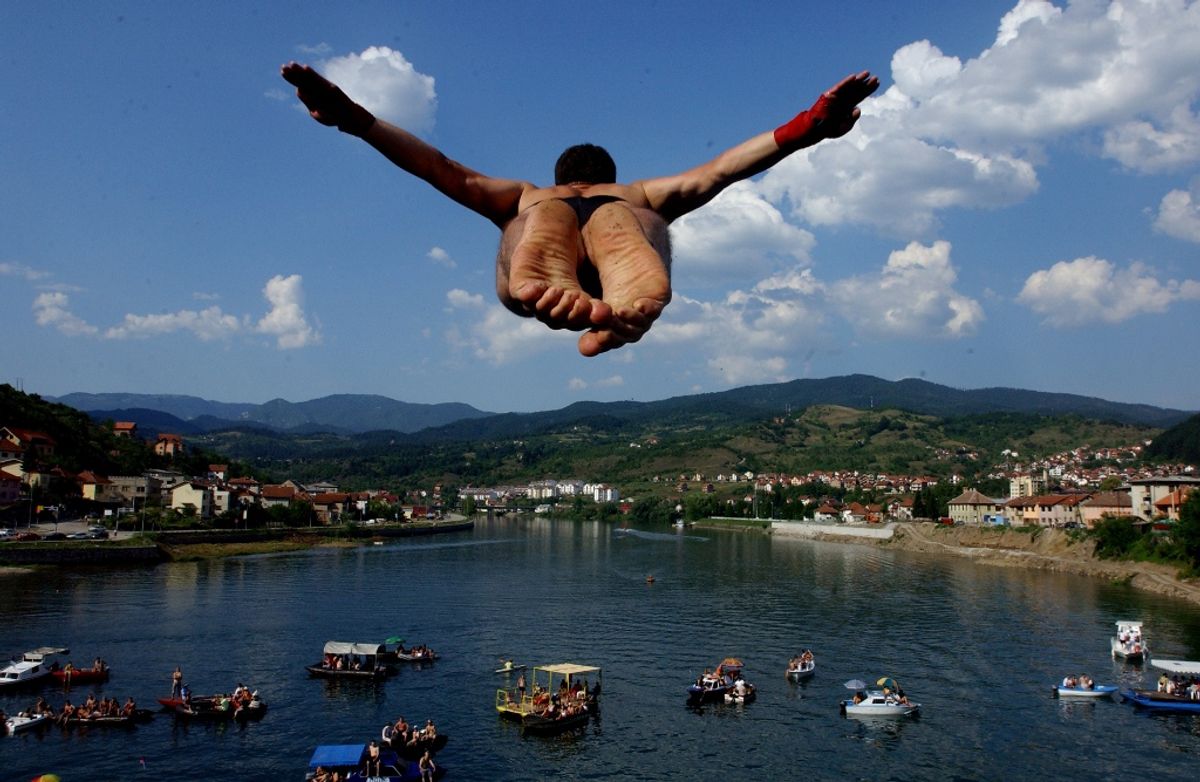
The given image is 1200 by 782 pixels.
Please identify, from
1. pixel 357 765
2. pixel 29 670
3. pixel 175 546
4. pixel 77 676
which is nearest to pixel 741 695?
pixel 357 765

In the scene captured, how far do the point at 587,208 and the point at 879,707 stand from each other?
24548mm

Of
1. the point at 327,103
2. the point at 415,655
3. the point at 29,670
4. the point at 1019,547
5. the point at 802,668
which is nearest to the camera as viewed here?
the point at 327,103

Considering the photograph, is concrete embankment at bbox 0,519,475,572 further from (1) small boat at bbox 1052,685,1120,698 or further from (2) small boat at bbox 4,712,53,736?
(1) small boat at bbox 1052,685,1120,698

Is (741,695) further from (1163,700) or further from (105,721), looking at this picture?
(105,721)

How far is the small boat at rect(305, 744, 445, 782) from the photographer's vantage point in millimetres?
19038

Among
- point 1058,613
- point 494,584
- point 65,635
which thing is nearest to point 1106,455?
point 1058,613

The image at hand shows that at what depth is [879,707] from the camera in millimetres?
24062

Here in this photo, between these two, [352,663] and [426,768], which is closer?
[426,768]

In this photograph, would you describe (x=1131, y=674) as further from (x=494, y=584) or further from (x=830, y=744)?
(x=494, y=584)

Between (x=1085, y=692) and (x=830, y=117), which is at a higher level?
(x=830, y=117)

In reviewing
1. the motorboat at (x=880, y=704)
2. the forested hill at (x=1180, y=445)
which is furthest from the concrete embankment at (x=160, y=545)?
the forested hill at (x=1180, y=445)

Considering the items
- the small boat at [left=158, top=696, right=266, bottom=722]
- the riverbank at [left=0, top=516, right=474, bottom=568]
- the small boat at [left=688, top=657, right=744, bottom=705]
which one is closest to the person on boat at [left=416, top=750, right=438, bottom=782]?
the small boat at [left=158, top=696, right=266, bottom=722]

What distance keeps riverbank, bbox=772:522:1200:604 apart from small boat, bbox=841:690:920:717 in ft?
86.2

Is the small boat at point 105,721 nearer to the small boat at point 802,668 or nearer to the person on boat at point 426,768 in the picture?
the person on boat at point 426,768
